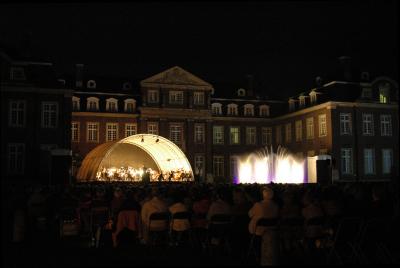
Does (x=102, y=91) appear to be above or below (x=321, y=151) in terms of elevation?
above

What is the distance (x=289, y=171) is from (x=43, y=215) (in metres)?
32.7

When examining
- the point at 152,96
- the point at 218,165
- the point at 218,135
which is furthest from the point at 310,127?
the point at 152,96

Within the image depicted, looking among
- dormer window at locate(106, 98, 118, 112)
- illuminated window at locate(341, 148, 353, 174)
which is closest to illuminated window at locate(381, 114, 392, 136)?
illuminated window at locate(341, 148, 353, 174)

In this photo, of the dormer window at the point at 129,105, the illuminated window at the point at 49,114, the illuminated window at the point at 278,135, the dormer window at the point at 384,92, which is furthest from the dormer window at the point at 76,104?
the dormer window at the point at 384,92

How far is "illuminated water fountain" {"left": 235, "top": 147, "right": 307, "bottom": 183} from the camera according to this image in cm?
4203

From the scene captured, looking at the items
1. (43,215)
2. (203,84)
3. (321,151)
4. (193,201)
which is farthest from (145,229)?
(203,84)

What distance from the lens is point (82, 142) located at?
144 ft

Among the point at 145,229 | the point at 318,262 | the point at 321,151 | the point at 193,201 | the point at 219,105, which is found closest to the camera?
the point at 318,262

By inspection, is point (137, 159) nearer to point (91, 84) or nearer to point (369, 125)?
point (91, 84)

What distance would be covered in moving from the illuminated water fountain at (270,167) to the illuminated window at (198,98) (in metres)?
7.21

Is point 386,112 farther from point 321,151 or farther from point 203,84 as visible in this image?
point 203,84

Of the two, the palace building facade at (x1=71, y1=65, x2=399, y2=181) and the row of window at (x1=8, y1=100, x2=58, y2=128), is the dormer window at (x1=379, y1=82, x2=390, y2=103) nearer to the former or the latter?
the palace building facade at (x1=71, y1=65, x2=399, y2=181)

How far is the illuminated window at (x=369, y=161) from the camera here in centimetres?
4156

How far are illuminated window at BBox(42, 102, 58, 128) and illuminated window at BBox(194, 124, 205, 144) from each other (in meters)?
15.1
